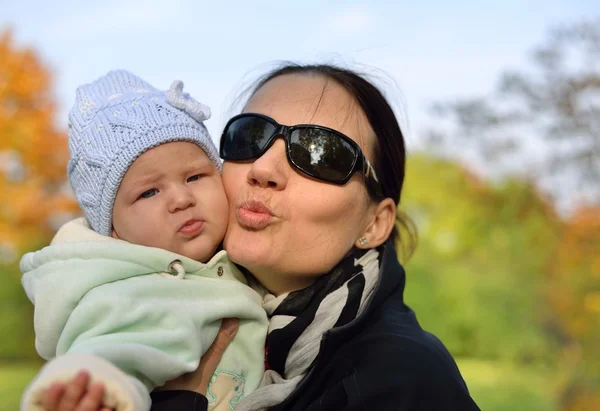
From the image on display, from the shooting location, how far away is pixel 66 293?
2.02m

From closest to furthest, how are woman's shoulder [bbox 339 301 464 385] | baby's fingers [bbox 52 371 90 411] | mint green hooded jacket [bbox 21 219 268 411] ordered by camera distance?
baby's fingers [bbox 52 371 90 411] < mint green hooded jacket [bbox 21 219 268 411] < woman's shoulder [bbox 339 301 464 385]

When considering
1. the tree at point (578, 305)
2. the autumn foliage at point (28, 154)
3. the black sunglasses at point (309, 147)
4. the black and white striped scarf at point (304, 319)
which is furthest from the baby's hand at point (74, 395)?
the tree at point (578, 305)

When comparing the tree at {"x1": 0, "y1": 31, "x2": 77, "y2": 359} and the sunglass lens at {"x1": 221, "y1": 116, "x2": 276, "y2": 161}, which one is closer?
the sunglass lens at {"x1": 221, "y1": 116, "x2": 276, "y2": 161}

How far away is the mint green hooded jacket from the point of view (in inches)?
Answer: 68.2

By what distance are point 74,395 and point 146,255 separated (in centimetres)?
63

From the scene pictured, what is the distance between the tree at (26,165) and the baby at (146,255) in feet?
18.7

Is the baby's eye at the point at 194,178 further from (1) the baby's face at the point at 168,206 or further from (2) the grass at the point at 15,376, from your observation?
(2) the grass at the point at 15,376

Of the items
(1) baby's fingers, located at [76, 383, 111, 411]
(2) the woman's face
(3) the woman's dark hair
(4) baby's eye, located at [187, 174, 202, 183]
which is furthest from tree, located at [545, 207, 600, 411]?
(1) baby's fingers, located at [76, 383, 111, 411]

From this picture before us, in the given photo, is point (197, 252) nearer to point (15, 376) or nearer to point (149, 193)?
point (149, 193)

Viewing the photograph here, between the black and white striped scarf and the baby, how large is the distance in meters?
0.07

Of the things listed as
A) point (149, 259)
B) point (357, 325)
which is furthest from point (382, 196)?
point (149, 259)

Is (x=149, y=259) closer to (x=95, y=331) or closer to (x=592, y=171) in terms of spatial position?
(x=95, y=331)

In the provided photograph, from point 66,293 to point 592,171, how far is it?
897 cm

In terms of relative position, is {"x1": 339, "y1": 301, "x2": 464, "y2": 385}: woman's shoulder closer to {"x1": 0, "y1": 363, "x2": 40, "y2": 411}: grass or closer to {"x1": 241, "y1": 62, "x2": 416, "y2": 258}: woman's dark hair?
{"x1": 241, "y1": 62, "x2": 416, "y2": 258}: woman's dark hair
